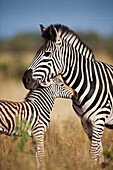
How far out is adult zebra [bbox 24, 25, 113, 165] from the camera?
4.80 meters

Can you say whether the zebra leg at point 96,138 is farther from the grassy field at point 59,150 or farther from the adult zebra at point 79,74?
the grassy field at point 59,150

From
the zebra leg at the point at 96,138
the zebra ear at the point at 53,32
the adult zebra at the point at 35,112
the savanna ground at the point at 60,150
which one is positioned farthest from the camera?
the adult zebra at the point at 35,112

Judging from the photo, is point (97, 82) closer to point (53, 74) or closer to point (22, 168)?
point (53, 74)

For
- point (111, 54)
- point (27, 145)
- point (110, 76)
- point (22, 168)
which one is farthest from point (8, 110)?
point (111, 54)

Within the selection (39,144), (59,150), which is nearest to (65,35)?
(39,144)

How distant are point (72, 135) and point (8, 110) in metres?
2.02

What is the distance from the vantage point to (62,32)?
4.95m

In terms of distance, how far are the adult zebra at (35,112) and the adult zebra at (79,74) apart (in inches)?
16.8

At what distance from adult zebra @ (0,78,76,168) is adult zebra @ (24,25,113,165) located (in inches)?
16.8

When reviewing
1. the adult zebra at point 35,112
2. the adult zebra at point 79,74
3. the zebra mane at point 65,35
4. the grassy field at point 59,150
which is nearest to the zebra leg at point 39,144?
the adult zebra at point 35,112

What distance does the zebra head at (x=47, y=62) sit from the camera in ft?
15.6

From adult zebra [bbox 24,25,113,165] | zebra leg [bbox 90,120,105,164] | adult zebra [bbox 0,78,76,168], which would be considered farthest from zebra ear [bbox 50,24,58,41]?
zebra leg [bbox 90,120,105,164]

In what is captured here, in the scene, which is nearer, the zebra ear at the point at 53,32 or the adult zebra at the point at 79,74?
the zebra ear at the point at 53,32

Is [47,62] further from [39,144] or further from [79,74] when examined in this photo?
[39,144]
